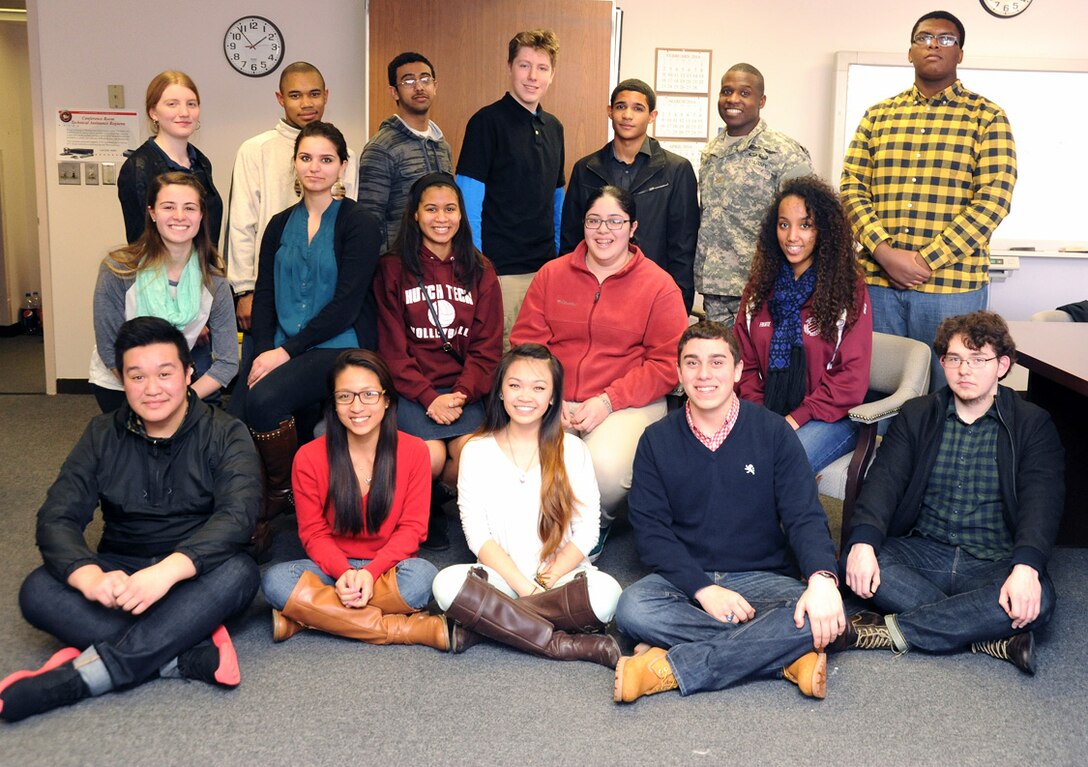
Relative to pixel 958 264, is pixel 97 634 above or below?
below

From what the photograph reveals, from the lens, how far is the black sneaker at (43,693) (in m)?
2.11

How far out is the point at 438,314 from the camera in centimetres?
331

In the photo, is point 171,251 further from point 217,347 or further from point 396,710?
point 396,710

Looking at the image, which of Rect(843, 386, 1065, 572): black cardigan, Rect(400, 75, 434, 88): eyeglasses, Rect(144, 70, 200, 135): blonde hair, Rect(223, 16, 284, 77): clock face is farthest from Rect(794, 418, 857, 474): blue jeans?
Rect(223, 16, 284, 77): clock face

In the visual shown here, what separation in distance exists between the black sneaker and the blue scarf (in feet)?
6.76

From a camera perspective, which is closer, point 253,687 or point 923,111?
point 253,687

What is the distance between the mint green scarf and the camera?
9.91ft

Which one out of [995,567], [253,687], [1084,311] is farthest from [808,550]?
[1084,311]

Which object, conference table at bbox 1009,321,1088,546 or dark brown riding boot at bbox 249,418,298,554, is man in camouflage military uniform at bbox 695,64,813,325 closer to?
conference table at bbox 1009,321,1088,546

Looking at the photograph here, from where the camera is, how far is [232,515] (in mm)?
2453

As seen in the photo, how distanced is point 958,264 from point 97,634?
2.97 meters

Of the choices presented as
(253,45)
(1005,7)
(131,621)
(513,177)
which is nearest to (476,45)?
(253,45)

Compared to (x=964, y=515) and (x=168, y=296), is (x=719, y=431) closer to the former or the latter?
(x=964, y=515)

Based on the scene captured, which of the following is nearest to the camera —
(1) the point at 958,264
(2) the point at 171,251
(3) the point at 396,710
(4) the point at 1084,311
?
(3) the point at 396,710
